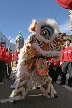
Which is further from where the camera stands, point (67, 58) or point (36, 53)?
point (67, 58)

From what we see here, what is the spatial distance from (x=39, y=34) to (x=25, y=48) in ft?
1.51

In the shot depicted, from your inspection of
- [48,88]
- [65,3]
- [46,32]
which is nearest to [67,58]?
[48,88]

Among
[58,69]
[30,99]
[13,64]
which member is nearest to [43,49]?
[30,99]

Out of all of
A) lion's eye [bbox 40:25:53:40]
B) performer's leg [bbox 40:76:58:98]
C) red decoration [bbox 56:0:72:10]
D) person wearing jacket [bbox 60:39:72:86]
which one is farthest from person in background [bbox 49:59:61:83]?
red decoration [bbox 56:0:72:10]

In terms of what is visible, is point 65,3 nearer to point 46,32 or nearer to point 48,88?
point 46,32

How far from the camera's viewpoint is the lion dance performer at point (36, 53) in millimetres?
5965

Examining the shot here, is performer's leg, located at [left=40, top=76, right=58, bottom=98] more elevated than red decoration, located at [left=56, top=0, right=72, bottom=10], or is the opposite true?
red decoration, located at [left=56, top=0, right=72, bottom=10]

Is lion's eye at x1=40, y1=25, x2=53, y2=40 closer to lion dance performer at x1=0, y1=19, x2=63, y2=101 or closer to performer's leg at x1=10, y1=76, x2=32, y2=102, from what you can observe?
lion dance performer at x1=0, y1=19, x2=63, y2=101

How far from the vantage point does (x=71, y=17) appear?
48812 millimetres

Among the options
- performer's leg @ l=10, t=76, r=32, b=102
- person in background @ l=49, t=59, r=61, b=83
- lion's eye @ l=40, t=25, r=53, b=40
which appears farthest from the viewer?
person in background @ l=49, t=59, r=61, b=83

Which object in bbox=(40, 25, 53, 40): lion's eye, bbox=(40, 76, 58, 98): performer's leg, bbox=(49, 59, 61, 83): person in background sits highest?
bbox=(40, 25, 53, 40): lion's eye

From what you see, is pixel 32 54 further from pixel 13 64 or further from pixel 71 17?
pixel 71 17

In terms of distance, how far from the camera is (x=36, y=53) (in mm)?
6059

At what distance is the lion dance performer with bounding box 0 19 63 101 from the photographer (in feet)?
19.6
